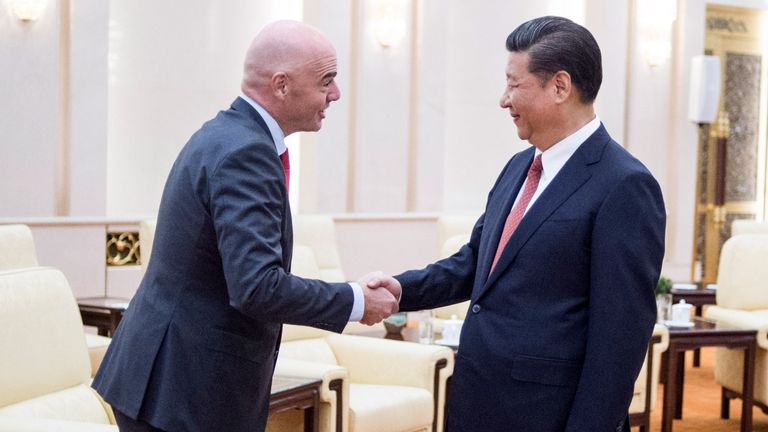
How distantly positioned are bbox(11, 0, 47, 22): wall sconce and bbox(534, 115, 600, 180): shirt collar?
513 cm

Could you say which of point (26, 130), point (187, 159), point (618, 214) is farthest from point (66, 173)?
point (618, 214)

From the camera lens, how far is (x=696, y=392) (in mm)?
7168

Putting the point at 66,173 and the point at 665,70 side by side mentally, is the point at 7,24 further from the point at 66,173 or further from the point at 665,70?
the point at 665,70

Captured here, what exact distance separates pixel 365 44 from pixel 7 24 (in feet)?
9.44

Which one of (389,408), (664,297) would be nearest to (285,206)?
(389,408)

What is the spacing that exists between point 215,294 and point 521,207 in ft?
2.28

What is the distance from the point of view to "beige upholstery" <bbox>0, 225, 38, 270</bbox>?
17.8ft

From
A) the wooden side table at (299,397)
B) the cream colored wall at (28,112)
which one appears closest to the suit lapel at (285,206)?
the wooden side table at (299,397)

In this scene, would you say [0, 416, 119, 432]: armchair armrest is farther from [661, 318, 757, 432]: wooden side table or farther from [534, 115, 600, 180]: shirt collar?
[661, 318, 757, 432]: wooden side table

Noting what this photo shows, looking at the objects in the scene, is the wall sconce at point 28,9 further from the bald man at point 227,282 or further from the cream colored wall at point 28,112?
the bald man at point 227,282

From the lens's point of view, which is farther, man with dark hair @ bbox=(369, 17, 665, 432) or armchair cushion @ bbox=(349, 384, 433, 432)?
armchair cushion @ bbox=(349, 384, 433, 432)

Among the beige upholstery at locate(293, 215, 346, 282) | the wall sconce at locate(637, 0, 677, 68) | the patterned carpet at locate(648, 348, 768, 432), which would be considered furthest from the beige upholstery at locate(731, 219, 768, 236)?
the beige upholstery at locate(293, 215, 346, 282)

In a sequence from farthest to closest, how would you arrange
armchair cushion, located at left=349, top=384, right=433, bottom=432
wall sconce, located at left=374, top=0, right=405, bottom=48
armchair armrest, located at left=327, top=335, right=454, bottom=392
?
1. wall sconce, located at left=374, top=0, right=405, bottom=48
2. armchair armrest, located at left=327, top=335, right=454, bottom=392
3. armchair cushion, located at left=349, top=384, right=433, bottom=432

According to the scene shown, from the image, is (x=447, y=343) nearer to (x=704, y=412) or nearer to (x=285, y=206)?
(x=704, y=412)
